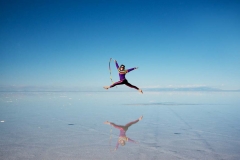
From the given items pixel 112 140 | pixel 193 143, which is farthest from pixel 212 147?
pixel 112 140

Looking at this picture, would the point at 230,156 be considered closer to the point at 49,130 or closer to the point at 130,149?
the point at 130,149

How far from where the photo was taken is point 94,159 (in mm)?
4504

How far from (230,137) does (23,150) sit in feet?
20.0

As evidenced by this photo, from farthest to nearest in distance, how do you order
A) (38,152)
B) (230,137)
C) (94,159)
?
(230,137)
(38,152)
(94,159)

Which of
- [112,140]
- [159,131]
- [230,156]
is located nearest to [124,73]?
[159,131]

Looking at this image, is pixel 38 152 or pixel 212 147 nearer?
pixel 38 152

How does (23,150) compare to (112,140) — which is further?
(112,140)

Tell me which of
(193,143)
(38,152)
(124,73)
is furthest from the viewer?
(124,73)

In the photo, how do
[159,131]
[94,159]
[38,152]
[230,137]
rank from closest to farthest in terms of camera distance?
[94,159], [38,152], [230,137], [159,131]

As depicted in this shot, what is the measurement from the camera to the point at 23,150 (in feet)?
16.9

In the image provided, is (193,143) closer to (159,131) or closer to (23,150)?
(159,131)

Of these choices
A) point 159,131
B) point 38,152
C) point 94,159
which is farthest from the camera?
point 159,131

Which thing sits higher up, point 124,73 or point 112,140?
point 124,73

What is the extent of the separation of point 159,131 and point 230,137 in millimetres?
2259
